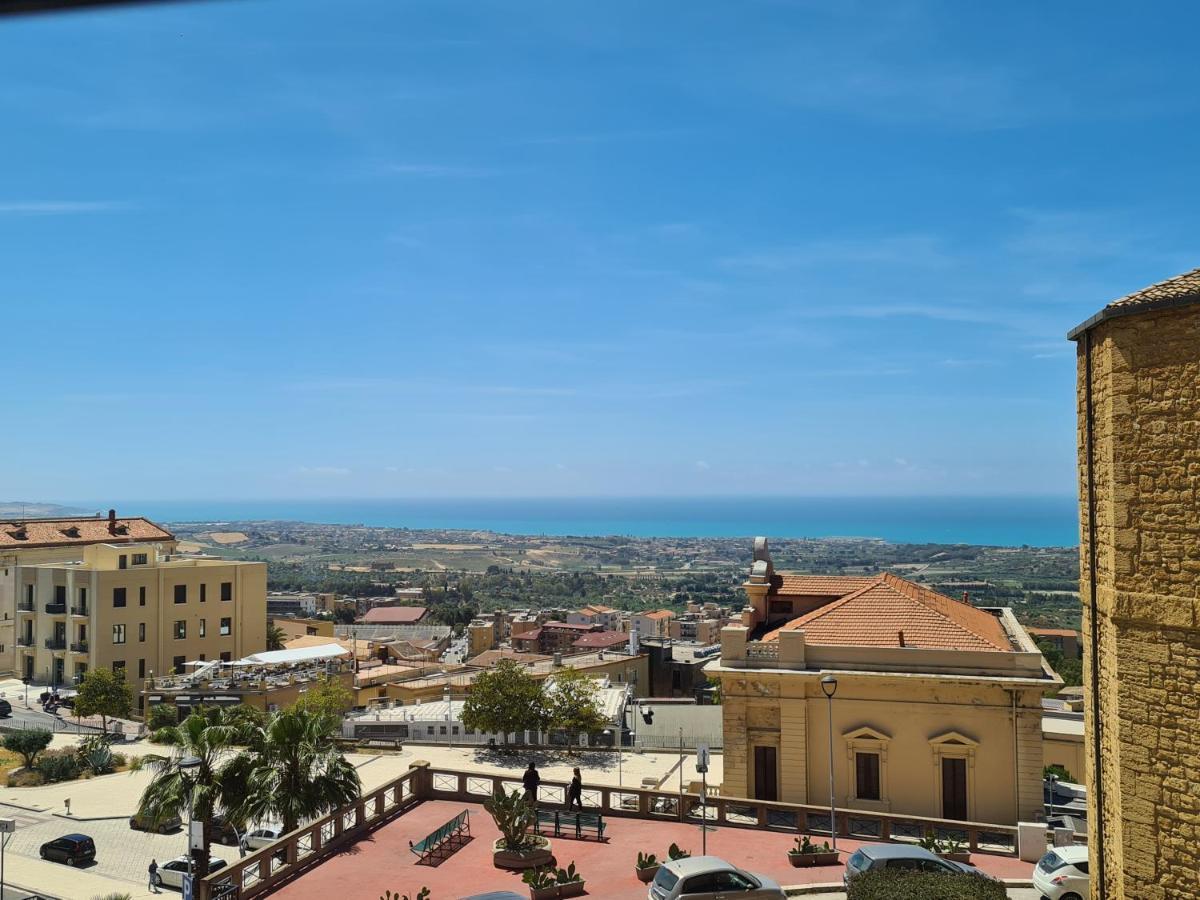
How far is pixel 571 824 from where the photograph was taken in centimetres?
2027

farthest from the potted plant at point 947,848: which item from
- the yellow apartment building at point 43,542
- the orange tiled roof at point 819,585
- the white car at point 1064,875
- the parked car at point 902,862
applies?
the yellow apartment building at point 43,542

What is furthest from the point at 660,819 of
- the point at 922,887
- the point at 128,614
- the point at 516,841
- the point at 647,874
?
the point at 128,614

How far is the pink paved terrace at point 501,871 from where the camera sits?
16938 mm

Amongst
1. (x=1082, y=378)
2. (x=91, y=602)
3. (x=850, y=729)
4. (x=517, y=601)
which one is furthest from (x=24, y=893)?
(x=517, y=601)

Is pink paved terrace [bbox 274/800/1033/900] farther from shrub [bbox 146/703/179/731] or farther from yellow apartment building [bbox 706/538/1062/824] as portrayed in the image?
shrub [bbox 146/703/179/731]

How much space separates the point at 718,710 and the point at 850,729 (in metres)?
16.3

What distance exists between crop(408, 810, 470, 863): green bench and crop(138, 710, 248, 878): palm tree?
3709 millimetres

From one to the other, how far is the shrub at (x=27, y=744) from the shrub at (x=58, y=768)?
2.69ft

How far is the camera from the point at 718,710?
40250mm

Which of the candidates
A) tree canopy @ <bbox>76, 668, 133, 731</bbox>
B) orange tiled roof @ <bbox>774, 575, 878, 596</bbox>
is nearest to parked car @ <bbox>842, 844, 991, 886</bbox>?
orange tiled roof @ <bbox>774, 575, 878, 596</bbox>

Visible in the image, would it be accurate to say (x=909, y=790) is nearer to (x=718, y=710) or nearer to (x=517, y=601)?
(x=718, y=710)

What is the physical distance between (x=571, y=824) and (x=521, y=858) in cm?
232

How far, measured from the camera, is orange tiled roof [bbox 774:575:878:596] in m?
30.8

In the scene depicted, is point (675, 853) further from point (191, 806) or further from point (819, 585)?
point (819, 585)
